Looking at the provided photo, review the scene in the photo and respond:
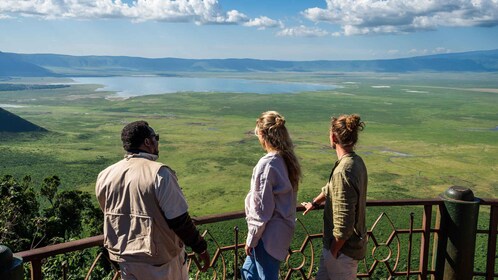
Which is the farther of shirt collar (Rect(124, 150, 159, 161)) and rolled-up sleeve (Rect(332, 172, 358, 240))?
rolled-up sleeve (Rect(332, 172, 358, 240))

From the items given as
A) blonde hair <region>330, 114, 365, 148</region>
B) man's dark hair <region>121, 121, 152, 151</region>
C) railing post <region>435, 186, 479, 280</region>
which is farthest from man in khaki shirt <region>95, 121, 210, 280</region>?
railing post <region>435, 186, 479, 280</region>

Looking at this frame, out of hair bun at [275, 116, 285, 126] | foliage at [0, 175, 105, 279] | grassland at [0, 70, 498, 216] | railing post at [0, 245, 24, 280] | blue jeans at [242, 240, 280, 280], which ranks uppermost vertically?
hair bun at [275, 116, 285, 126]

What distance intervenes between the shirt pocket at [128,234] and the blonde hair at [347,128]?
1278 mm

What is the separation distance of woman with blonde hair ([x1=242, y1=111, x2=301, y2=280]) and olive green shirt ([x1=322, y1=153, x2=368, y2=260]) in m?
0.24

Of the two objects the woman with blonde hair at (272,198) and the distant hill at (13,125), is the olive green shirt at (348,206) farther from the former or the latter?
the distant hill at (13,125)

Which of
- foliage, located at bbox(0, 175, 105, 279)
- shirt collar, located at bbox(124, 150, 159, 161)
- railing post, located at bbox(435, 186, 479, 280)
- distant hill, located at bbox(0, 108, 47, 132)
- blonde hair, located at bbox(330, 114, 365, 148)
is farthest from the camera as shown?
distant hill, located at bbox(0, 108, 47, 132)

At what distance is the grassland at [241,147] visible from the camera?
3475cm

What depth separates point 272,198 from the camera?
111 inches

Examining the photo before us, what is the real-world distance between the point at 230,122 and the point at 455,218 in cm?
7014

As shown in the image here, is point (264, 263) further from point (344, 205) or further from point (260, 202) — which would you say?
point (344, 205)

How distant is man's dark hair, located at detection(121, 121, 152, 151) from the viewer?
8.54ft

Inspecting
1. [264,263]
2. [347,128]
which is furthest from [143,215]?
[347,128]

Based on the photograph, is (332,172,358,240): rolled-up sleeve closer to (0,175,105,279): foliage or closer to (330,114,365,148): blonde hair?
(330,114,365,148): blonde hair

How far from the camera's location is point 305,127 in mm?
67875
